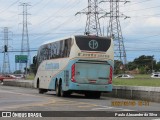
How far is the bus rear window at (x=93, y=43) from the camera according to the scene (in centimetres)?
2898

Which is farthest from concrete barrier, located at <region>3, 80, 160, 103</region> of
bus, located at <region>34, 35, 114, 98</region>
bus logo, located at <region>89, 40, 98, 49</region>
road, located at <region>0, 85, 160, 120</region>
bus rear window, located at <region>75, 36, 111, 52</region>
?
bus logo, located at <region>89, 40, 98, 49</region>

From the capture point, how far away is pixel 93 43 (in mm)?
29125

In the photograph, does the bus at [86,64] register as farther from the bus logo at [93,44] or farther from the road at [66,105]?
the road at [66,105]

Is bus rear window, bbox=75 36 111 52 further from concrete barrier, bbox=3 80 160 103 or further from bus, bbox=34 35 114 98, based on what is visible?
concrete barrier, bbox=3 80 160 103

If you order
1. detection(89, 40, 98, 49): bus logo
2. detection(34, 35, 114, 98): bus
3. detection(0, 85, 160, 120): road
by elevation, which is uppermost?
detection(89, 40, 98, 49): bus logo

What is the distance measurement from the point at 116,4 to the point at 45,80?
35077mm

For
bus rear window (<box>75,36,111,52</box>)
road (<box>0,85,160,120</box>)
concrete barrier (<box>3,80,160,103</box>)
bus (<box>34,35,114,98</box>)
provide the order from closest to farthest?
1. road (<box>0,85,160,120</box>)
2. concrete barrier (<box>3,80,160,103</box>)
3. bus (<box>34,35,114,98</box>)
4. bus rear window (<box>75,36,111,52</box>)

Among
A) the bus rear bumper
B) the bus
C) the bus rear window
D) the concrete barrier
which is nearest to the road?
the concrete barrier

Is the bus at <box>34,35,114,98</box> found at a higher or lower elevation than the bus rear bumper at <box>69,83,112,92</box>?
higher

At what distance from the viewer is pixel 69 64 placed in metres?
28.9

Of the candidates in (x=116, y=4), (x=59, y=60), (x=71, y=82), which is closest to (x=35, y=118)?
(x=71, y=82)

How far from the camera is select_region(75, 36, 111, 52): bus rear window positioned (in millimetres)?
28984

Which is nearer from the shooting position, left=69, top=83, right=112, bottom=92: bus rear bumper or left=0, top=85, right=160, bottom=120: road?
left=0, top=85, right=160, bottom=120: road

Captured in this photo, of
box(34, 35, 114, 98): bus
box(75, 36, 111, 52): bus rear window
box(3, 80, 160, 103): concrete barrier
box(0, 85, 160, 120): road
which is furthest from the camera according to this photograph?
box(75, 36, 111, 52): bus rear window
